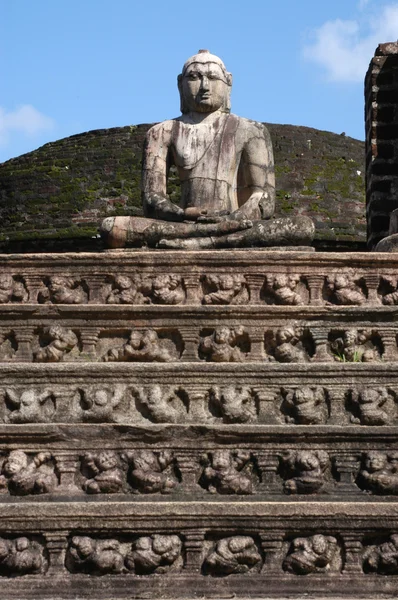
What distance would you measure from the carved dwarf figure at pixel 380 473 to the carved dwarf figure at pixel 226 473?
2.24 feet

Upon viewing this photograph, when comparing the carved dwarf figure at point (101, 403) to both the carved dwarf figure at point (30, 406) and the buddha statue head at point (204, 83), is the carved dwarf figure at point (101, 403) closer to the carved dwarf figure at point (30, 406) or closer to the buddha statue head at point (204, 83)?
the carved dwarf figure at point (30, 406)

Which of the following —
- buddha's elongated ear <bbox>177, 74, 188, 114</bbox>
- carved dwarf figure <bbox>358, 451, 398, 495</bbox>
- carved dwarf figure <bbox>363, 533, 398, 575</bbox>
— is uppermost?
buddha's elongated ear <bbox>177, 74, 188, 114</bbox>

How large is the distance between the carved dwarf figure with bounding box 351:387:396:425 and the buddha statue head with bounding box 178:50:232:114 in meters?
3.36

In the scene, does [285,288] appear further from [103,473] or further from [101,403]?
[103,473]

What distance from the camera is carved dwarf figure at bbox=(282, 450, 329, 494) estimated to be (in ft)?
24.4

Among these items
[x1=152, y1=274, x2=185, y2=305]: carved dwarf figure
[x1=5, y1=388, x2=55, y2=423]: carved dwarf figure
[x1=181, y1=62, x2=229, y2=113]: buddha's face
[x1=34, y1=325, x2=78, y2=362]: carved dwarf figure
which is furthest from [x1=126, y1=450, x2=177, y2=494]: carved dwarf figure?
[x1=181, y1=62, x2=229, y2=113]: buddha's face

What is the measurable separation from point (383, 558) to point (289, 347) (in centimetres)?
164

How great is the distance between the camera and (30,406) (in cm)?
780

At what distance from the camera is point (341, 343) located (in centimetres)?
823

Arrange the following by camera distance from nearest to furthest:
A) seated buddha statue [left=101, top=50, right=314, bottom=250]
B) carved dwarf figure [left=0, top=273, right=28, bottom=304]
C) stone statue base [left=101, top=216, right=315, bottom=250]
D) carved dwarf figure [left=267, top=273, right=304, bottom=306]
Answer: carved dwarf figure [left=267, top=273, right=304, bottom=306] → carved dwarf figure [left=0, top=273, right=28, bottom=304] → stone statue base [left=101, top=216, right=315, bottom=250] → seated buddha statue [left=101, top=50, right=314, bottom=250]

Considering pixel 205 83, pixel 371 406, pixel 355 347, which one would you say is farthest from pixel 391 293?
pixel 205 83

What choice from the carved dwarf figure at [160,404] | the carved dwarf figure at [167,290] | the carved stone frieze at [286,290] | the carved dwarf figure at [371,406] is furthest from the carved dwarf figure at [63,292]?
the carved dwarf figure at [371,406]

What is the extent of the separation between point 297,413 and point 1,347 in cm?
204

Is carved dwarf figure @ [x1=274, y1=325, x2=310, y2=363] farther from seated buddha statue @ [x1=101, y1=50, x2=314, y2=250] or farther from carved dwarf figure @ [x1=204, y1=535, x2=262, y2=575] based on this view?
seated buddha statue @ [x1=101, y1=50, x2=314, y2=250]
